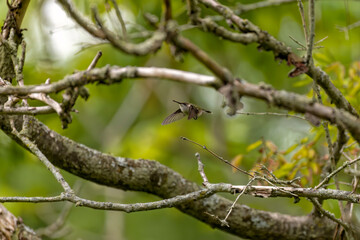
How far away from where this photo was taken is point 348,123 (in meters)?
1.77

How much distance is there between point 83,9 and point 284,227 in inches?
128

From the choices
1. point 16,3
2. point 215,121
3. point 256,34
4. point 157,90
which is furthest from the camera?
point 157,90

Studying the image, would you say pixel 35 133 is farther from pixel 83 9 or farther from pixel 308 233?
pixel 83 9

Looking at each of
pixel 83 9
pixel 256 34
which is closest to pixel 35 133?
pixel 256 34

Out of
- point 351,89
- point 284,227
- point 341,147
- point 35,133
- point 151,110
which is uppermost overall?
point 151,110

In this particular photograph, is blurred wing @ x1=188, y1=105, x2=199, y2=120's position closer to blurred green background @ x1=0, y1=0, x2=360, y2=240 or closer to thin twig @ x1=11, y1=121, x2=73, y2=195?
thin twig @ x1=11, y1=121, x2=73, y2=195

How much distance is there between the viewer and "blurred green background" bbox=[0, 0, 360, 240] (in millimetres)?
6633

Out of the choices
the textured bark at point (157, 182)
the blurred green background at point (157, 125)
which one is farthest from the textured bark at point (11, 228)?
the blurred green background at point (157, 125)

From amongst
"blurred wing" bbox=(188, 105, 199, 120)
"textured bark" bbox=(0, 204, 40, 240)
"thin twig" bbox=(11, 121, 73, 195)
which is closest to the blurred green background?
"textured bark" bbox=(0, 204, 40, 240)

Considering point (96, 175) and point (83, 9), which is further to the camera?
point (83, 9)

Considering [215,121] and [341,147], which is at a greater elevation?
[215,121]

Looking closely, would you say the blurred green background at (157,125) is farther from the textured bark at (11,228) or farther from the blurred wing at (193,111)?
the blurred wing at (193,111)

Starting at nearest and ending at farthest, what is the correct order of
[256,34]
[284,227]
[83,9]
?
[256,34], [284,227], [83,9]

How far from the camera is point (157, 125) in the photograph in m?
7.91
